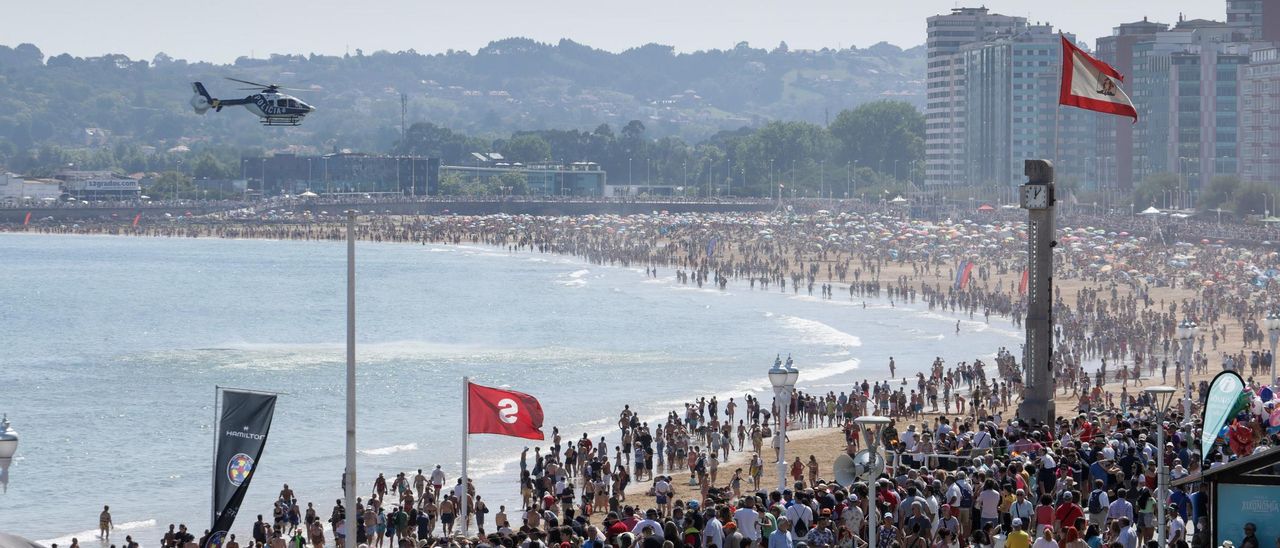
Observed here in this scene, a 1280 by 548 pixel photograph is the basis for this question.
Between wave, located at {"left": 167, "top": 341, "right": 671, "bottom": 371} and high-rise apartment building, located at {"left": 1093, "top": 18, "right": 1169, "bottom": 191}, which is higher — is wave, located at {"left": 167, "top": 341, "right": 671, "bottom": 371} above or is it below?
below

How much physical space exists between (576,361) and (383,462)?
82.6ft

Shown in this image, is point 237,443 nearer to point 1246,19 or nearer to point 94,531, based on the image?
point 94,531

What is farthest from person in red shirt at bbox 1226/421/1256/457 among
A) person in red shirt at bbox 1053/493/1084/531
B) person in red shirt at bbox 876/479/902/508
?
person in red shirt at bbox 876/479/902/508

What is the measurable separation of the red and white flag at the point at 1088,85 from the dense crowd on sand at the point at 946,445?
468 cm

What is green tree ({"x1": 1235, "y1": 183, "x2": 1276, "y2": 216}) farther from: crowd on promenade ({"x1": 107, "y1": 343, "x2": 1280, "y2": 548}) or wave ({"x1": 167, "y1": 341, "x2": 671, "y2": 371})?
crowd on promenade ({"x1": 107, "y1": 343, "x2": 1280, "y2": 548})

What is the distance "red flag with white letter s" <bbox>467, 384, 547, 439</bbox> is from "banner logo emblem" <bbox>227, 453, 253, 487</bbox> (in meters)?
4.18

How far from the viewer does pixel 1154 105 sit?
16100cm

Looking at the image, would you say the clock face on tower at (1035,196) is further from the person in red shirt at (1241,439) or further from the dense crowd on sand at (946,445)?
the person in red shirt at (1241,439)

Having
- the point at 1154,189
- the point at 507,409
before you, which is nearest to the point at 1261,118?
the point at 1154,189

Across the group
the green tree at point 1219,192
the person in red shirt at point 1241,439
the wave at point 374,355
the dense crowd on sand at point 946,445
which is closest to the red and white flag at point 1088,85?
the dense crowd on sand at point 946,445

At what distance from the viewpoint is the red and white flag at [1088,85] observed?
26016 mm

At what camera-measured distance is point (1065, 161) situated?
7411 inches

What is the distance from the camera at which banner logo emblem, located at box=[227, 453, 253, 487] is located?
49.5 ft

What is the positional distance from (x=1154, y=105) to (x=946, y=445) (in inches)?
5709
